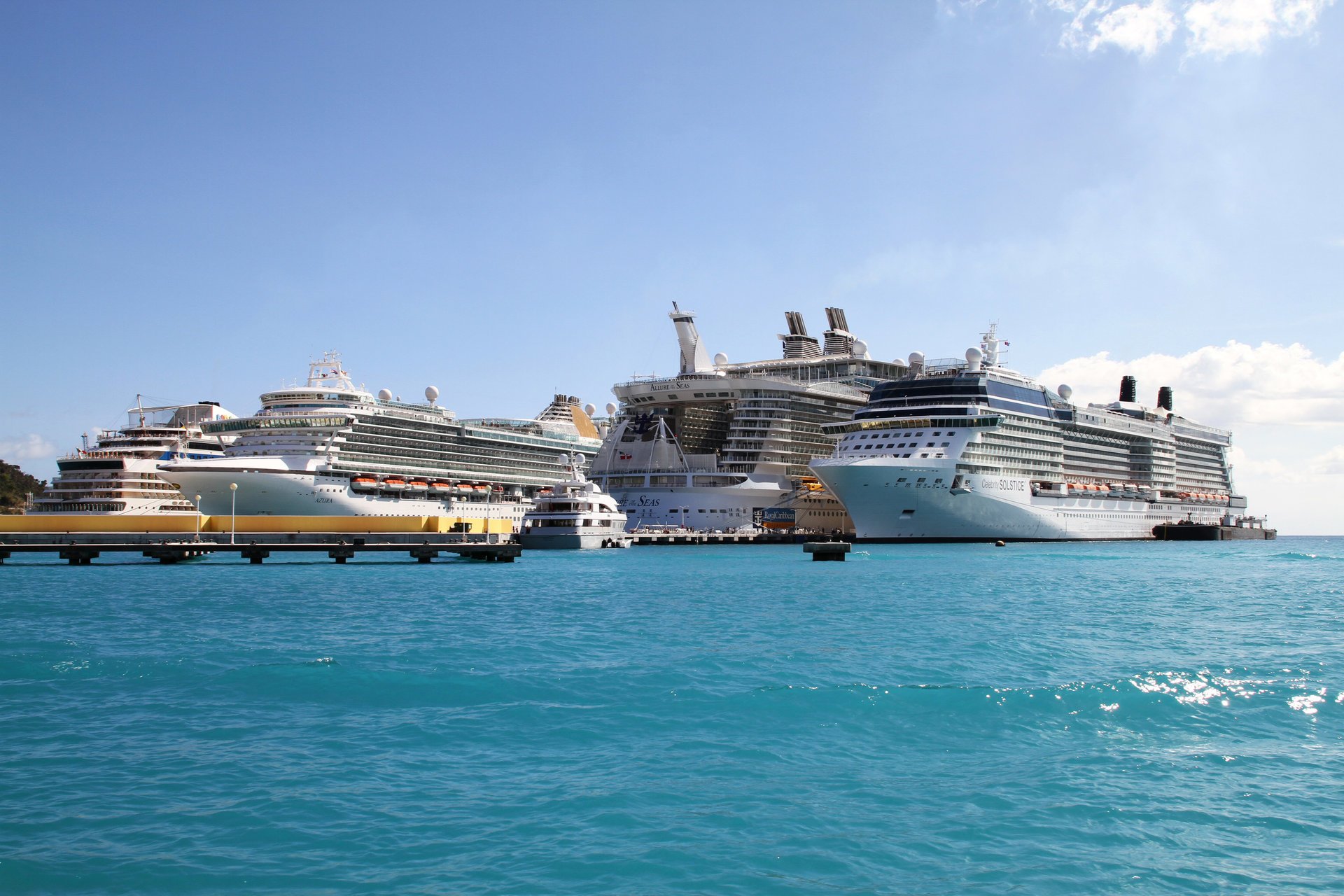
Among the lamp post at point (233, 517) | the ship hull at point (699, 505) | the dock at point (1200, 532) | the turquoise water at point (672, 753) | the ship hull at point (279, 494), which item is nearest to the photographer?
the turquoise water at point (672, 753)

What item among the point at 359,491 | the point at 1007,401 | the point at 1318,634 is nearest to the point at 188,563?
the point at 359,491

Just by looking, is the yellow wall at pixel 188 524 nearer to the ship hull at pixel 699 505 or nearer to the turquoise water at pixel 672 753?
the ship hull at pixel 699 505

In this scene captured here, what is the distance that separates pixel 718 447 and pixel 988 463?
3438 centimetres

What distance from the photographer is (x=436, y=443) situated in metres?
79.6

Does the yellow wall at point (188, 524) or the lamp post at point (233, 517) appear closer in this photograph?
the lamp post at point (233, 517)

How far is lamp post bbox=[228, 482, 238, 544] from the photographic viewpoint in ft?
184

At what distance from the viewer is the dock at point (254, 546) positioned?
173 ft

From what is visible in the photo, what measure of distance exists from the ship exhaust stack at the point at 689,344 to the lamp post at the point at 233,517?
51688mm

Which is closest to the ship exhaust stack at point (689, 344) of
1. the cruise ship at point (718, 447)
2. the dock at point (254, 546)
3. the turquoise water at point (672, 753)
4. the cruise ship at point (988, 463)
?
the cruise ship at point (718, 447)

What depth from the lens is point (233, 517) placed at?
180 ft

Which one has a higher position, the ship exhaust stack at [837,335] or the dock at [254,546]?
the ship exhaust stack at [837,335]

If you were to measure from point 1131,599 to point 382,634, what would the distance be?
79.4 feet

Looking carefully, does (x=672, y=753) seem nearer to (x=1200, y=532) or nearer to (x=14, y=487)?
(x=1200, y=532)

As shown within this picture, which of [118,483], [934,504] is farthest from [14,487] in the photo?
[934,504]
